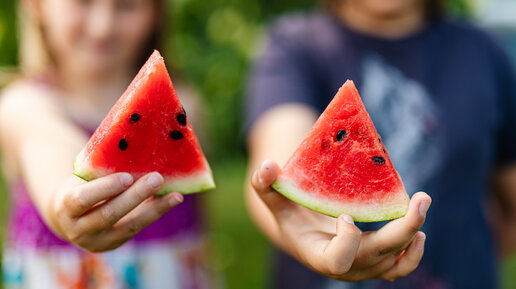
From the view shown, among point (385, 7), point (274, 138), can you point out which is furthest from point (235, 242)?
point (385, 7)

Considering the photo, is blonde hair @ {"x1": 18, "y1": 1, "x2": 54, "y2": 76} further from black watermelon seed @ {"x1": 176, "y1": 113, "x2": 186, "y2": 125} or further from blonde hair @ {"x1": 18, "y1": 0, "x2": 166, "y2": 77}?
black watermelon seed @ {"x1": 176, "y1": 113, "x2": 186, "y2": 125}

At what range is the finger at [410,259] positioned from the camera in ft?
5.09

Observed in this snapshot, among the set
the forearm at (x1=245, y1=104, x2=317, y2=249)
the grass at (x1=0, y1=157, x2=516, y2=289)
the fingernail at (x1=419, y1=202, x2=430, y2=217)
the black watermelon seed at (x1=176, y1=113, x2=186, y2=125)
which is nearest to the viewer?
the fingernail at (x1=419, y1=202, x2=430, y2=217)

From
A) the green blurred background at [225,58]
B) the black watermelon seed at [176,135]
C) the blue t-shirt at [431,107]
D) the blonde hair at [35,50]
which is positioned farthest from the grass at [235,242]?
the black watermelon seed at [176,135]

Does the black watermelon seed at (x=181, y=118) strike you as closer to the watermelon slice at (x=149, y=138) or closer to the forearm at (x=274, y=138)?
the watermelon slice at (x=149, y=138)

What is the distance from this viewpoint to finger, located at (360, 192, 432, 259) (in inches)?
55.0

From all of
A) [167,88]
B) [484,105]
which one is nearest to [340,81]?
[484,105]

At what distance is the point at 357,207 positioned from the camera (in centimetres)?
169

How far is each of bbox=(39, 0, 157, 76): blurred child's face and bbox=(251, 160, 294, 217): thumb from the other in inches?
69.4

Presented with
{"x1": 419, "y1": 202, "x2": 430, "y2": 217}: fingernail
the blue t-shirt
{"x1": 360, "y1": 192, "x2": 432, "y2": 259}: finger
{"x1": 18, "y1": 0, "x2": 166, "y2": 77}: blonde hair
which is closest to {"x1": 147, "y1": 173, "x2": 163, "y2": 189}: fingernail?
{"x1": 360, "y1": 192, "x2": 432, "y2": 259}: finger

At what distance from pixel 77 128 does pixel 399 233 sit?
6.95 ft

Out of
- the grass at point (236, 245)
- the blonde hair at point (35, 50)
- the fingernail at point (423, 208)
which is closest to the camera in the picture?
the fingernail at point (423, 208)

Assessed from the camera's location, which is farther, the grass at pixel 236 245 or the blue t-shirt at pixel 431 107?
the grass at pixel 236 245

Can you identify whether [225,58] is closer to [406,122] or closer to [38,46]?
[38,46]
